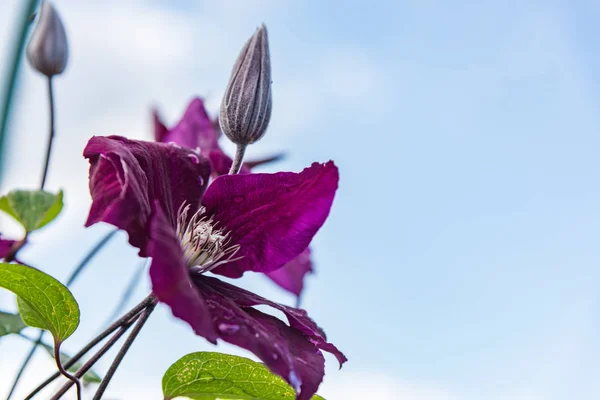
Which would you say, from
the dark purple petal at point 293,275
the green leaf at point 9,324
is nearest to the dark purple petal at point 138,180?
the green leaf at point 9,324

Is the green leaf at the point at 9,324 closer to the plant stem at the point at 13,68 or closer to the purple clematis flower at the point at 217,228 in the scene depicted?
the purple clematis flower at the point at 217,228

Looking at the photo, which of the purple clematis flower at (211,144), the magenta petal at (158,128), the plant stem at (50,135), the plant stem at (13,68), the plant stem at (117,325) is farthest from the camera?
the magenta petal at (158,128)

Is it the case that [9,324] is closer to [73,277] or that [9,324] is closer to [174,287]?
[73,277]

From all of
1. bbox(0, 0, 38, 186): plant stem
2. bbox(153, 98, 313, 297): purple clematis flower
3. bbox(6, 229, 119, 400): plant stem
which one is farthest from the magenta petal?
bbox(0, 0, 38, 186): plant stem

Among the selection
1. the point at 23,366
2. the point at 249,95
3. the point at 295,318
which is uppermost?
the point at 249,95

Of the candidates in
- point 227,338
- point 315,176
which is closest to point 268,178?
point 315,176

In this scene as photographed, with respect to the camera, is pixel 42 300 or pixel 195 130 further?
pixel 195 130

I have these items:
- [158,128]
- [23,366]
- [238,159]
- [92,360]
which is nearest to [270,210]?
[238,159]

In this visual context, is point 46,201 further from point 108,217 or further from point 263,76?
point 263,76
